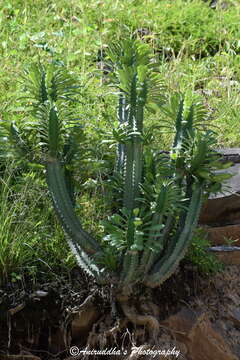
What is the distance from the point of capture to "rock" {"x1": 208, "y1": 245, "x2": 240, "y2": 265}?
3.53m

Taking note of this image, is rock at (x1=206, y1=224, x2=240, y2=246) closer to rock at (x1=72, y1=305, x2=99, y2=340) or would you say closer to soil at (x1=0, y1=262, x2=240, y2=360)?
soil at (x1=0, y1=262, x2=240, y2=360)

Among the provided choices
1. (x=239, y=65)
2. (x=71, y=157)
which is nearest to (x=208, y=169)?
(x=71, y=157)

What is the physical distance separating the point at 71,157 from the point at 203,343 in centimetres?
116

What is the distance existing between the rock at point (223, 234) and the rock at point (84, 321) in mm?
953

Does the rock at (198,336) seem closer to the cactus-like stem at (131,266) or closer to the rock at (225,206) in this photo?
the cactus-like stem at (131,266)

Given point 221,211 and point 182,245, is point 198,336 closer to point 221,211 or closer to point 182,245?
point 182,245

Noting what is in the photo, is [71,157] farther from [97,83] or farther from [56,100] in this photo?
[97,83]

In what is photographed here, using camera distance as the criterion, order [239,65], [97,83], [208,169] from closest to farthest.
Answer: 1. [208,169]
2. [97,83]
3. [239,65]

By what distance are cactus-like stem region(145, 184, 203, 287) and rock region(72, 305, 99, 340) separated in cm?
33

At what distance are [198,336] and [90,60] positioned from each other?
8.60 feet

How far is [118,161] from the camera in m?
2.99

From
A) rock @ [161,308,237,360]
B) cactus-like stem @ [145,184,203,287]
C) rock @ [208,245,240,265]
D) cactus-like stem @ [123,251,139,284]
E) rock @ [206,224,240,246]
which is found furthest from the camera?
rock @ [206,224,240,246]

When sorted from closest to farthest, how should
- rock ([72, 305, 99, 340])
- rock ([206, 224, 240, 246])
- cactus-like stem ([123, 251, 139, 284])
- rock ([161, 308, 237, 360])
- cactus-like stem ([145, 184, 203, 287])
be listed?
cactus-like stem ([123, 251, 139, 284]), cactus-like stem ([145, 184, 203, 287]), rock ([72, 305, 99, 340]), rock ([161, 308, 237, 360]), rock ([206, 224, 240, 246])

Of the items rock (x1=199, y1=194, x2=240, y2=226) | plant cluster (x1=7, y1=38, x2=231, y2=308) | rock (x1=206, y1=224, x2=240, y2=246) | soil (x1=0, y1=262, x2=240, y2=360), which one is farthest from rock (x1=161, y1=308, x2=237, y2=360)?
rock (x1=199, y1=194, x2=240, y2=226)
